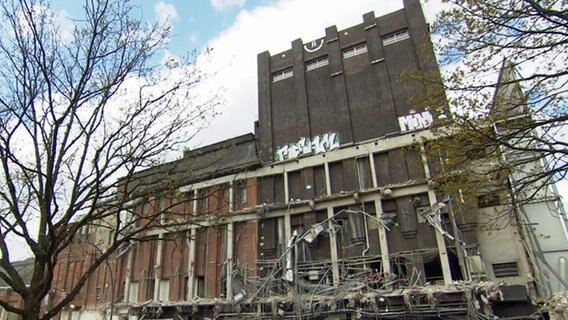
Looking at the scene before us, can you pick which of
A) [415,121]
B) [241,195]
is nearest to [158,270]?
[241,195]

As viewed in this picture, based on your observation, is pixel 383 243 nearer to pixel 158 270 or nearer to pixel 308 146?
pixel 308 146

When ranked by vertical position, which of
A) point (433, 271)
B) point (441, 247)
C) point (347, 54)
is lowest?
point (433, 271)

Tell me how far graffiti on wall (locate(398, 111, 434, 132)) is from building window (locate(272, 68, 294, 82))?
8542 millimetres

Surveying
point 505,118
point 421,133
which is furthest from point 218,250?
point 505,118

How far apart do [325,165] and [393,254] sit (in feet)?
19.7

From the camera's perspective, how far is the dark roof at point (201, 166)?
10680 millimetres

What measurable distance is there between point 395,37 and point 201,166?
16.8m

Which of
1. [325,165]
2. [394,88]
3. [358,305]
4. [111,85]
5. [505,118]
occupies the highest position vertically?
[394,88]

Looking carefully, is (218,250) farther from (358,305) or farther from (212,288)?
(358,305)

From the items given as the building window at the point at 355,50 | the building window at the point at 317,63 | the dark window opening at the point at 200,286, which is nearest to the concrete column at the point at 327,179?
the building window at the point at 317,63

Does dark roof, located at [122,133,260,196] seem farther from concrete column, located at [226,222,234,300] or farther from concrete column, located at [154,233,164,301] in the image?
concrete column, located at [154,233,164,301]

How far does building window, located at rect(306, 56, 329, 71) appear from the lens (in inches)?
1010

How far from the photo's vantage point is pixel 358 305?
17500 mm

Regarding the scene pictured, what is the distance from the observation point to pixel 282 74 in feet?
88.2
